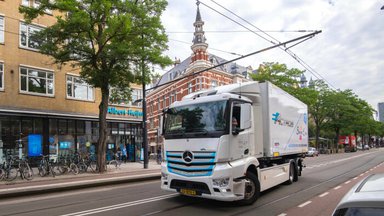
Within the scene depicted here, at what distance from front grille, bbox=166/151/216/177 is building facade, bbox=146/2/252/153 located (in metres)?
31.2

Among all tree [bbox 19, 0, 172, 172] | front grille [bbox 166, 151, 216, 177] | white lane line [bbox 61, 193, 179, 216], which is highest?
tree [bbox 19, 0, 172, 172]

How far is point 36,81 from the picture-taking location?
77.3 ft

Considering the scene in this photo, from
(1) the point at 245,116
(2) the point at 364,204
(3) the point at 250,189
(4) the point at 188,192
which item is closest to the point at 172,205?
(4) the point at 188,192

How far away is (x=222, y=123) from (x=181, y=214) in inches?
95.9

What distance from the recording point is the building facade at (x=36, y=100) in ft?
71.2

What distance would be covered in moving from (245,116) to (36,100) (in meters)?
19.8

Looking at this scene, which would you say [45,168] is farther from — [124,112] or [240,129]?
[240,129]

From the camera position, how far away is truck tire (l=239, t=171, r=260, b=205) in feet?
27.0

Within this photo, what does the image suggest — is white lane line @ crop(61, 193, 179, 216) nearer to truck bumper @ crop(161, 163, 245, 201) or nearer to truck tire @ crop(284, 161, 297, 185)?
truck bumper @ crop(161, 163, 245, 201)

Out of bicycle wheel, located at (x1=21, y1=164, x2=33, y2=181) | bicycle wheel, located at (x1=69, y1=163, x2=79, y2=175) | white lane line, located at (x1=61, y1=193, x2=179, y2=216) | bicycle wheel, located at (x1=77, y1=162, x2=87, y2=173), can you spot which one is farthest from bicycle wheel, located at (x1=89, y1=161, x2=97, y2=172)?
white lane line, located at (x1=61, y1=193, x2=179, y2=216)

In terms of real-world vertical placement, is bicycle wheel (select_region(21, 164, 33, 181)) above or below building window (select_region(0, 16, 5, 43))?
below

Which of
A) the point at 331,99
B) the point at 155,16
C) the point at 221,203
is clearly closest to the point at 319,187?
the point at 221,203

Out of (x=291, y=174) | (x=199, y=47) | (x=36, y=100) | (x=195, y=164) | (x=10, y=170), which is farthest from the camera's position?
(x=199, y=47)

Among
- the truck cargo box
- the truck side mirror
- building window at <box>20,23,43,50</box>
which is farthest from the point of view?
building window at <box>20,23,43,50</box>
